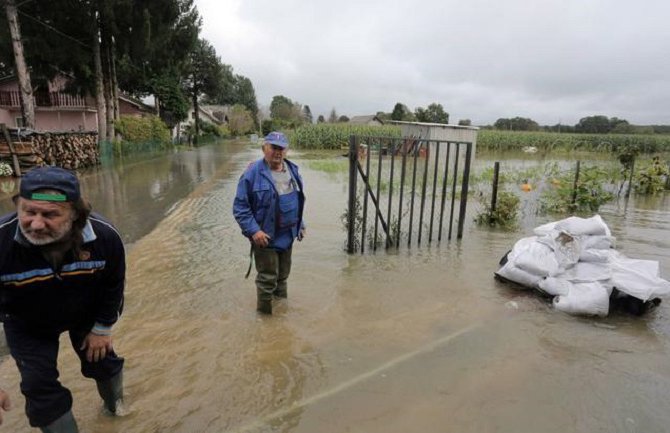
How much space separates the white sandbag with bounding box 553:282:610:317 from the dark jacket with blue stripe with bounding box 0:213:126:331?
417 centimetres

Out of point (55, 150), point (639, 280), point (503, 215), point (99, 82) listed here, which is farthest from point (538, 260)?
point (99, 82)

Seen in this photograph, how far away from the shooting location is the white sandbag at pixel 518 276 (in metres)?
4.89

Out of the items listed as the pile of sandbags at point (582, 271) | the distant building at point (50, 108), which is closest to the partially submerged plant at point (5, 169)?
the pile of sandbags at point (582, 271)

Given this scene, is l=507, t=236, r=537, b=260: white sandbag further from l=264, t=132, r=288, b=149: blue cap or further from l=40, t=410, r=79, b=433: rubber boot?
l=40, t=410, r=79, b=433: rubber boot

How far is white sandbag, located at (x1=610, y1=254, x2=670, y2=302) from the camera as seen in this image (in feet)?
13.8

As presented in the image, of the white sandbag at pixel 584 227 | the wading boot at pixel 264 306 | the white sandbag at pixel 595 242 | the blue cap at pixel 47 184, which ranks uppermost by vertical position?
the blue cap at pixel 47 184

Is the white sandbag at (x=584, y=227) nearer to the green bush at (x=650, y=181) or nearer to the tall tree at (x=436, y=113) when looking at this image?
the green bush at (x=650, y=181)

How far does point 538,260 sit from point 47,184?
4.73 m

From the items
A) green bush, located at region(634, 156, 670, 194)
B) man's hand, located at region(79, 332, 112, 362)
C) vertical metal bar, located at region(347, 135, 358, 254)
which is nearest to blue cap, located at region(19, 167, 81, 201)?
man's hand, located at region(79, 332, 112, 362)

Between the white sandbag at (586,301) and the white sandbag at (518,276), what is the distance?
1.27 feet

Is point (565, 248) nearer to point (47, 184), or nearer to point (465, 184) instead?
point (465, 184)

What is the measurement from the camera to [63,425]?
2.19 m

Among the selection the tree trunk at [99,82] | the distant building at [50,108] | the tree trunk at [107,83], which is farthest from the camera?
the distant building at [50,108]

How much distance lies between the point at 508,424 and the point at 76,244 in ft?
9.02
